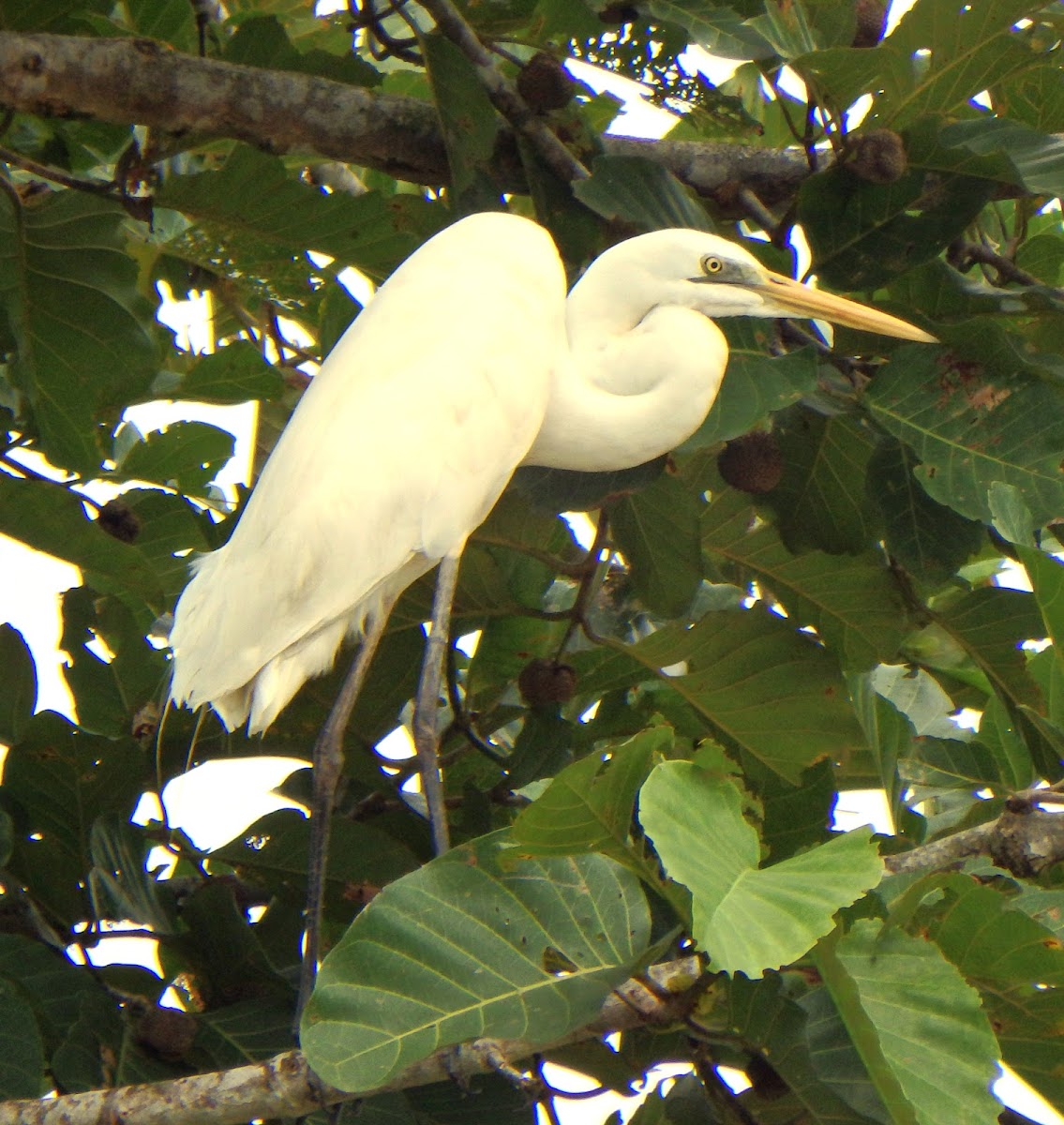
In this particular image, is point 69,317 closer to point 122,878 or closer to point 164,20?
point 164,20

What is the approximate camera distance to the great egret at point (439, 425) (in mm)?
1768

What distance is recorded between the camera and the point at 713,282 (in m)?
1.84

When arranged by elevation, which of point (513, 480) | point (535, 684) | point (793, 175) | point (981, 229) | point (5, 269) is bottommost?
point (535, 684)

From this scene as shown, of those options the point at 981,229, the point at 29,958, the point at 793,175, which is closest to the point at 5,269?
the point at 29,958

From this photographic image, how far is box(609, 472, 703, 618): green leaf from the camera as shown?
187 cm

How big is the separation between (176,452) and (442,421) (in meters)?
0.57

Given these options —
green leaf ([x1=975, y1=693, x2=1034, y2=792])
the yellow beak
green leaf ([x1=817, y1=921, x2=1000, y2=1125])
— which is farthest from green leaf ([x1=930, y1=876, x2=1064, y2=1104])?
the yellow beak

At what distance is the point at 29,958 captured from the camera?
1589 mm

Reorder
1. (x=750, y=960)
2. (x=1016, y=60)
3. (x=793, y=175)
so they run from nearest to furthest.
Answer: (x=750, y=960) → (x=1016, y=60) → (x=793, y=175)

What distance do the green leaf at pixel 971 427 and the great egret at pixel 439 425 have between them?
70 mm

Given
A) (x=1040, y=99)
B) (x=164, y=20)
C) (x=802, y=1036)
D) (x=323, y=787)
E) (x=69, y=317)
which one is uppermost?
(x=164, y=20)

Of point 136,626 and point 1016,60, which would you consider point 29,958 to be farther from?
point 1016,60

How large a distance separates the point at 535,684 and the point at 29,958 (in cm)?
69

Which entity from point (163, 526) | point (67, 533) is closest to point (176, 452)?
point (163, 526)
